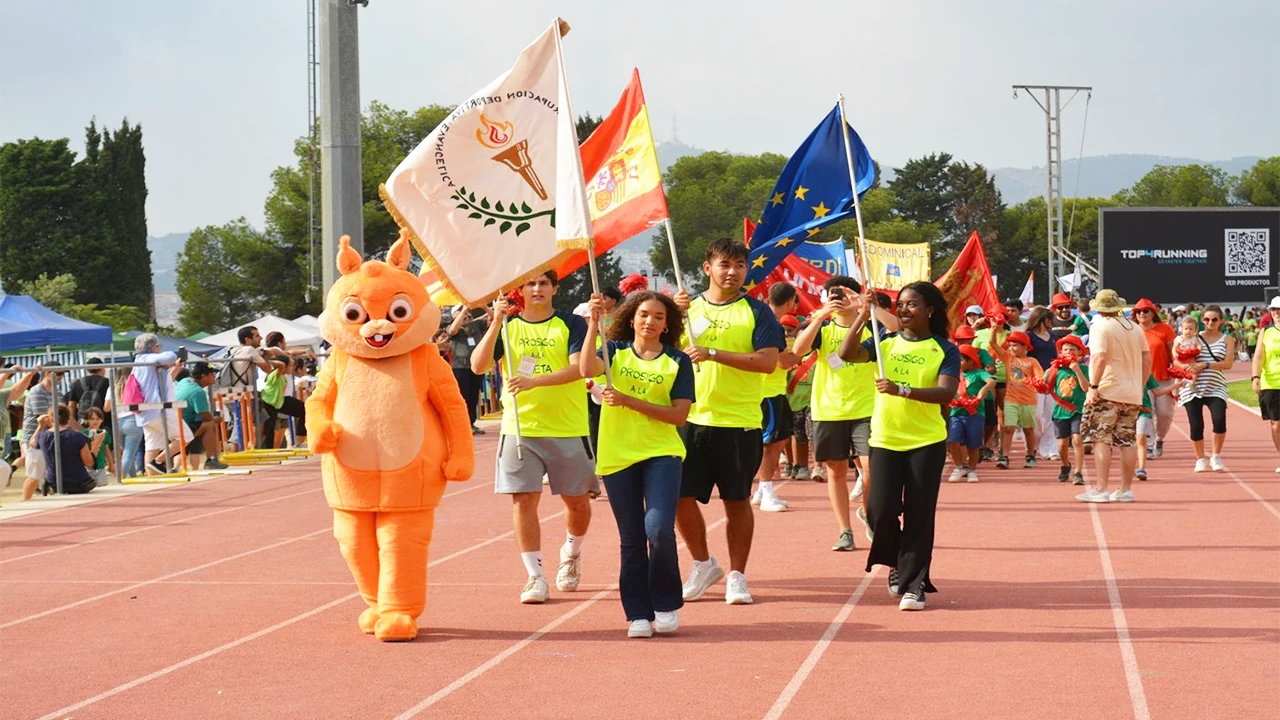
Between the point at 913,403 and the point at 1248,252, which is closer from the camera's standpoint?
the point at 913,403

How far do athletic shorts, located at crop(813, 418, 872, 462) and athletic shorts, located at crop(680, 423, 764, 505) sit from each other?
229 cm

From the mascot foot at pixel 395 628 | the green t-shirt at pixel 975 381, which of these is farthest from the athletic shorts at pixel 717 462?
the green t-shirt at pixel 975 381

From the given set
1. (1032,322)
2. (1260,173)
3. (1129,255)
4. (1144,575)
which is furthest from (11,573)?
(1260,173)

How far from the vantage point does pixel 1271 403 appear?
16094mm

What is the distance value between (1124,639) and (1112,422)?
593 centimetres

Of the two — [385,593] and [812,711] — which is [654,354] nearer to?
[385,593]

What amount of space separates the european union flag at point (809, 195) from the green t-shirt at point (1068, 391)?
5.37m

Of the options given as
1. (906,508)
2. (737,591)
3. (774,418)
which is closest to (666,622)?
(737,591)

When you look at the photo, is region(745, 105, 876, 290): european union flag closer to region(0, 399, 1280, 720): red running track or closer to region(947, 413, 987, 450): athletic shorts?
region(0, 399, 1280, 720): red running track

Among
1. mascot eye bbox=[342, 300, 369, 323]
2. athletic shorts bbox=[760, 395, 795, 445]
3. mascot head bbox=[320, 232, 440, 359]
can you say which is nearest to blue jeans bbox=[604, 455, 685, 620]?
mascot head bbox=[320, 232, 440, 359]

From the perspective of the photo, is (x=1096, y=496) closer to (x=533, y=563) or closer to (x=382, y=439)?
(x=533, y=563)

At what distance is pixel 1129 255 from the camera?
49281 mm

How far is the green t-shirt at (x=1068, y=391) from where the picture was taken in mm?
15164

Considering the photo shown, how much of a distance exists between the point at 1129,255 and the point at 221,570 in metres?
42.9
